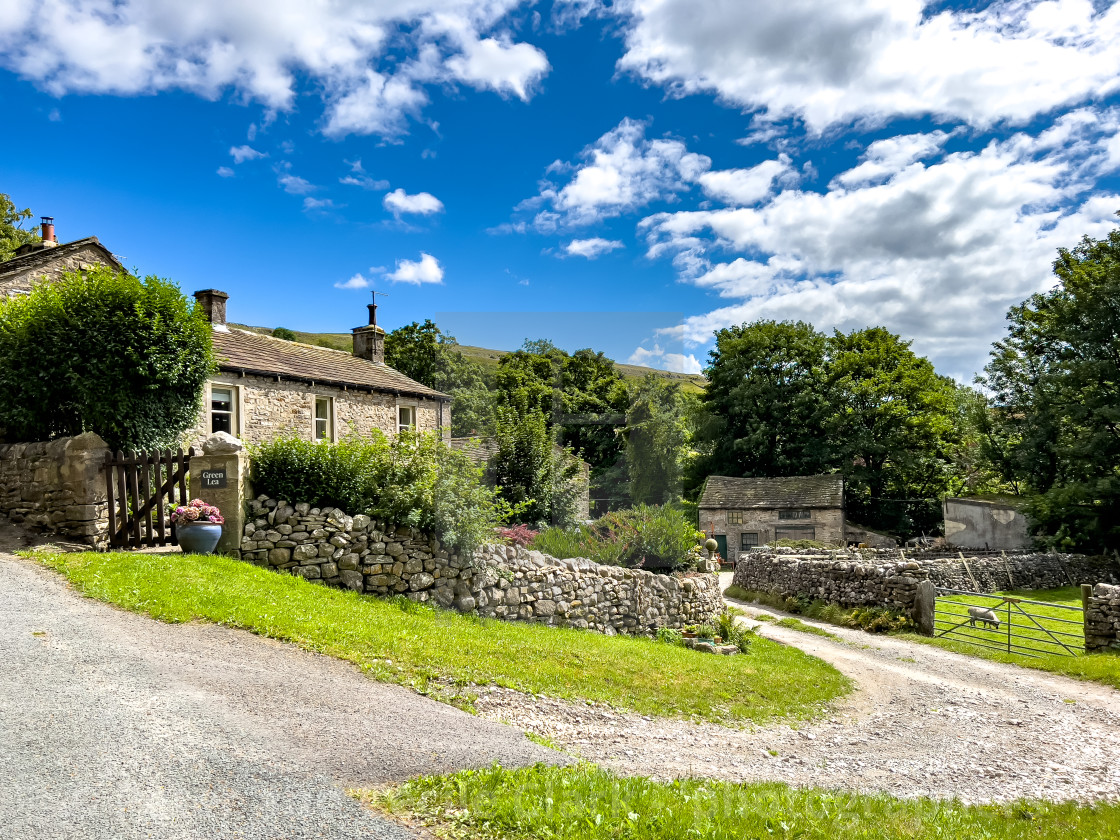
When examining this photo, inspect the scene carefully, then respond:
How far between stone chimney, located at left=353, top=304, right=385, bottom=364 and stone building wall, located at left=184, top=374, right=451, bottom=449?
12.0ft

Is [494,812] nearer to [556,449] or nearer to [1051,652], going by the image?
[556,449]

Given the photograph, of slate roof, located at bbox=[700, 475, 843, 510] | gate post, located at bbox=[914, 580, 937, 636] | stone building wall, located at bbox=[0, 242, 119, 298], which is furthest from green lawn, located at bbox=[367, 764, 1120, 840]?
slate roof, located at bbox=[700, 475, 843, 510]

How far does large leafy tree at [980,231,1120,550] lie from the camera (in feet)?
86.7

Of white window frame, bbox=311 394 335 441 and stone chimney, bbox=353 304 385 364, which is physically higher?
stone chimney, bbox=353 304 385 364

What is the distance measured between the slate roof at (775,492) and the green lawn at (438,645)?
25229 mm

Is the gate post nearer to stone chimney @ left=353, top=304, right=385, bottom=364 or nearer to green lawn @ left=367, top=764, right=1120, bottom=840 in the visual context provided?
green lawn @ left=367, top=764, right=1120, bottom=840

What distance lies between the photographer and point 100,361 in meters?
12.2

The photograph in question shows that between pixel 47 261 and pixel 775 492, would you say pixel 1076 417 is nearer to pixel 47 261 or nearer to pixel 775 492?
pixel 775 492

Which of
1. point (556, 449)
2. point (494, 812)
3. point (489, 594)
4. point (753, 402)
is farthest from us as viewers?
point (753, 402)

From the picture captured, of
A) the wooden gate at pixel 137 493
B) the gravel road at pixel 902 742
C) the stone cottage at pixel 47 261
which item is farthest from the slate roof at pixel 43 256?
the gravel road at pixel 902 742

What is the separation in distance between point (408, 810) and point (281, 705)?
6.76 ft

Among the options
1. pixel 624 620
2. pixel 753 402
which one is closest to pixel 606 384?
pixel 624 620

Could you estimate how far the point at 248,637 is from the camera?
24.6 ft

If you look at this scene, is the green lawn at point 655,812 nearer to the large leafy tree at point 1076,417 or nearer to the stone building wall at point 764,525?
the large leafy tree at point 1076,417
